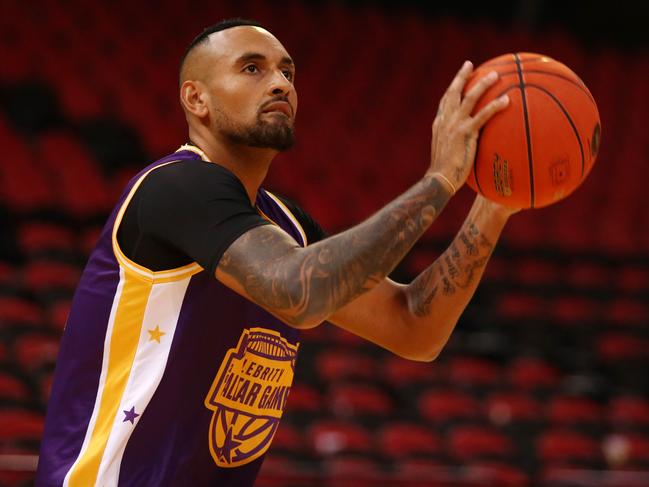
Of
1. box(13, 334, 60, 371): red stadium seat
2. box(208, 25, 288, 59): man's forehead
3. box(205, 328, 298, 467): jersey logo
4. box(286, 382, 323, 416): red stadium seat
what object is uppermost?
box(208, 25, 288, 59): man's forehead

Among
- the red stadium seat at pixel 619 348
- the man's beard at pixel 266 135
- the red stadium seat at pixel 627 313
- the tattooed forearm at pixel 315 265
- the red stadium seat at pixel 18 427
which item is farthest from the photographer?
the red stadium seat at pixel 627 313

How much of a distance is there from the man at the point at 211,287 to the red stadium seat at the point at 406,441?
12.4 feet

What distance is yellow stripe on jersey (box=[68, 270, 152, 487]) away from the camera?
2152mm

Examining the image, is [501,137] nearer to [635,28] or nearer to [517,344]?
[517,344]

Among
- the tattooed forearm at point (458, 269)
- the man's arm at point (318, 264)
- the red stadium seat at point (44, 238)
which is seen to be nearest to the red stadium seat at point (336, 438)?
the red stadium seat at point (44, 238)

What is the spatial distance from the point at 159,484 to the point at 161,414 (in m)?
0.15

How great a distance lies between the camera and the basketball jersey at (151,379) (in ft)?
7.03

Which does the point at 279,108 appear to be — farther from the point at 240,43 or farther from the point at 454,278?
the point at 454,278

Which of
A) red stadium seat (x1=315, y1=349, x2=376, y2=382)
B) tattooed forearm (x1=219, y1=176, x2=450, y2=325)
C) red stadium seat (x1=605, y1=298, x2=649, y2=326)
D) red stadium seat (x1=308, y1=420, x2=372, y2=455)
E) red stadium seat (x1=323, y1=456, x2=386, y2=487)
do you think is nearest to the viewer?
tattooed forearm (x1=219, y1=176, x2=450, y2=325)

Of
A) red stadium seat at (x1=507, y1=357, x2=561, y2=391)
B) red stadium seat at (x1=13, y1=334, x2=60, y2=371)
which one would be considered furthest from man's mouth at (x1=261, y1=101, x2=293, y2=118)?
red stadium seat at (x1=507, y1=357, x2=561, y2=391)

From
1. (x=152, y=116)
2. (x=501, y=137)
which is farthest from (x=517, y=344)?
(x=501, y=137)

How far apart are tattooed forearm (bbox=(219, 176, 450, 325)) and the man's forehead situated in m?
0.55

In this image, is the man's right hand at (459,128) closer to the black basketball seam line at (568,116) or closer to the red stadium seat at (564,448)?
the black basketball seam line at (568,116)

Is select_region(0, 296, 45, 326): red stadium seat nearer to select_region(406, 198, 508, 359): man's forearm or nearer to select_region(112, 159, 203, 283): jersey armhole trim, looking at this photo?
select_region(406, 198, 508, 359): man's forearm
